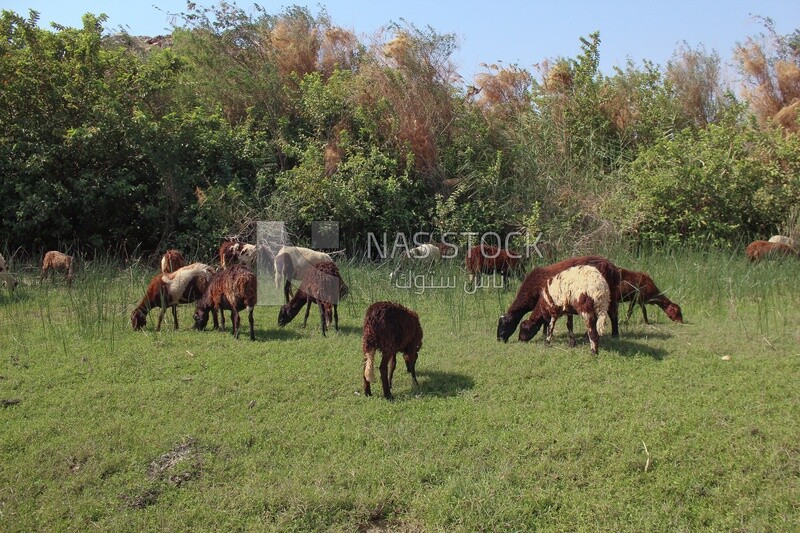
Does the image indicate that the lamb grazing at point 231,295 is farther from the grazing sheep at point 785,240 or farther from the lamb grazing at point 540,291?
the grazing sheep at point 785,240

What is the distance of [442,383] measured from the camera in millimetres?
6910

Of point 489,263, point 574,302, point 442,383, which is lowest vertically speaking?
point 442,383

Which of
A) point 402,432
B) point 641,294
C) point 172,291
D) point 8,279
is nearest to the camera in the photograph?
point 402,432

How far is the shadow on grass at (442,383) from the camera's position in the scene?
21.9 feet

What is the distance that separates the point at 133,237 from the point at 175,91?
3.22 m

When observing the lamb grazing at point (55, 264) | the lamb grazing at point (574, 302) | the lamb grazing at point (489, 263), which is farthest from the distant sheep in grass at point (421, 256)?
the lamb grazing at point (55, 264)

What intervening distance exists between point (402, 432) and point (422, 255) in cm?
683

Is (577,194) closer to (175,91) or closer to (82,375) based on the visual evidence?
(175,91)

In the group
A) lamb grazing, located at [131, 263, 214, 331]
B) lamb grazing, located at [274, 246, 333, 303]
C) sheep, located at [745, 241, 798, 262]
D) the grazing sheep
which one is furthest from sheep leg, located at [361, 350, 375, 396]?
the grazing sheep

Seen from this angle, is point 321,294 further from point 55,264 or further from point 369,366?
point 55,264

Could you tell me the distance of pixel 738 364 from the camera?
716cm

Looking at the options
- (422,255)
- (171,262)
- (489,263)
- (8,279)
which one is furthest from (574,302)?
(8,279)

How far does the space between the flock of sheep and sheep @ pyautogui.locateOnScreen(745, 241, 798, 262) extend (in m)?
3.98

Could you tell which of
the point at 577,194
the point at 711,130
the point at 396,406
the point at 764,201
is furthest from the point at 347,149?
the point at 396,406
